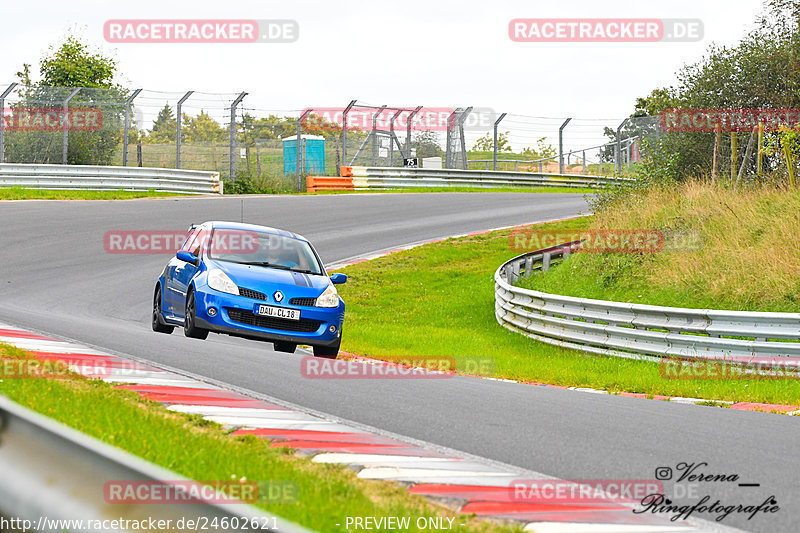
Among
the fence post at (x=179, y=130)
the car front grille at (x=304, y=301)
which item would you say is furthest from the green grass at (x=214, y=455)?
the fence post at (x=179, y=130)

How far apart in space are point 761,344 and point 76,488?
11101 millimetres

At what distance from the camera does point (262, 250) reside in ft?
38.7

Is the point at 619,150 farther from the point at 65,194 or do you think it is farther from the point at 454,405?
the point at 454,405

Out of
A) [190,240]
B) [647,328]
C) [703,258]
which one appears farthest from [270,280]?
[703,258]

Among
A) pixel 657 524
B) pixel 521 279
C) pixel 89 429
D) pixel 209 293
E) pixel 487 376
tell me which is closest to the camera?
pixel 657 524

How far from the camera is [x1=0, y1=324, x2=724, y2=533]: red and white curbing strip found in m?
4.74

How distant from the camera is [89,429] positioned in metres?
5.73

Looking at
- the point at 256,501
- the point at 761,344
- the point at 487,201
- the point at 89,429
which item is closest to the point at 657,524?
the point at 256,501

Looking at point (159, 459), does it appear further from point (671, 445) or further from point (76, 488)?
point (671, 445)

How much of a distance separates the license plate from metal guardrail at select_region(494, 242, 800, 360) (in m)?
5.66

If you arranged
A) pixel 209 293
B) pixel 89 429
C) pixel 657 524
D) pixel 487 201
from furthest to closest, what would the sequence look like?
pixel 487 201 < pixel 209 293 < pixel 89 429 < pixel 657 524

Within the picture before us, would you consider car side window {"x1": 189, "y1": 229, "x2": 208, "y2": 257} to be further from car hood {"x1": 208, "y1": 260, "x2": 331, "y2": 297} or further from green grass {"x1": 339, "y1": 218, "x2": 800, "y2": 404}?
green grass {"x1": 339, "y1": 218, "x2": 800, "y2": 404}

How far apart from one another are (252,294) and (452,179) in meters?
29.9

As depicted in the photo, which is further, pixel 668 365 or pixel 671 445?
pixel 668 365
